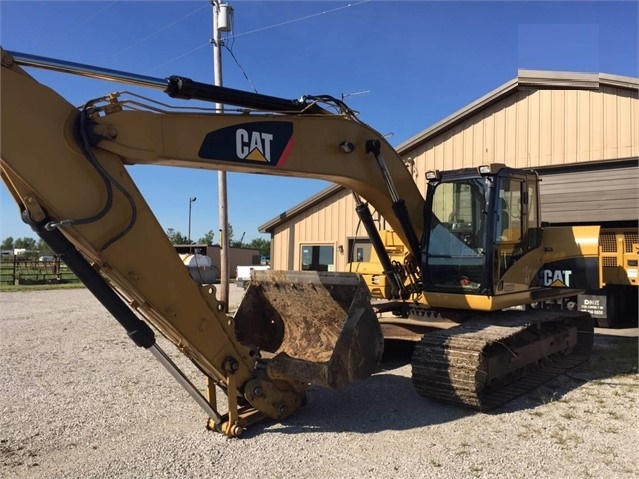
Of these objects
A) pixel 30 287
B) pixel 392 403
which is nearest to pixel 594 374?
pixel 392 403

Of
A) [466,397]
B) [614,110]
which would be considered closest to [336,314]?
[466,397]

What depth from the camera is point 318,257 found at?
19.3m

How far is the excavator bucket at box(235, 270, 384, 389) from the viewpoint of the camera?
17.3 feet

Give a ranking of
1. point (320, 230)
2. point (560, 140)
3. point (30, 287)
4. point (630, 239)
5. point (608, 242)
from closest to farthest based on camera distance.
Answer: point (630, 239), point (608, 242), point (560, 140), point (320, 230), point (30, 287)

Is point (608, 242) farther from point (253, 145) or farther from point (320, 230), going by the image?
point (253, 145)

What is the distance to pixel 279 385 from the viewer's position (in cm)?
546

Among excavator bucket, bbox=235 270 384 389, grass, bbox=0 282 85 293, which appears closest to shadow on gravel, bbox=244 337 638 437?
excavator bucket, bbox=235 270 384 389

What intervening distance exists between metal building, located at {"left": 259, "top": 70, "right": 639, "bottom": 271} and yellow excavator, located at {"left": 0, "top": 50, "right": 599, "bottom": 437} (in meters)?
3.81

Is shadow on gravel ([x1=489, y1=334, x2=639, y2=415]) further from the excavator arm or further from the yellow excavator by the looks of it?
the excavator arm

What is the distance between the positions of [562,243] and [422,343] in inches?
142

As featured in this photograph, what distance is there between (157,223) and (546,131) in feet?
37.1

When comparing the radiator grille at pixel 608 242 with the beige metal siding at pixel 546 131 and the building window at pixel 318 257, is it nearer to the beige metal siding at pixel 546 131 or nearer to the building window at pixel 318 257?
the beige metal siding at pixel 546 131

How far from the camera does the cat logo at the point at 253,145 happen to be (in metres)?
5.23

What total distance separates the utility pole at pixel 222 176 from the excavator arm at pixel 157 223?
7764mm
